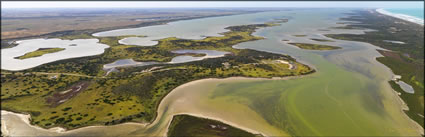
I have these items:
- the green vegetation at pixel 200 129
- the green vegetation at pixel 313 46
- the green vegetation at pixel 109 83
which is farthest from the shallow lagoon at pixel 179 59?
the green vegetation at pixel 313 46

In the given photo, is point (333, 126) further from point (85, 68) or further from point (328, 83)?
point (85, 68)

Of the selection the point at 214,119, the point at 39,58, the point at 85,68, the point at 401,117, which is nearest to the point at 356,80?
the point at 401,117

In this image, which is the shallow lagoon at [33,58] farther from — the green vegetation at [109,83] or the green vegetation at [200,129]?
the green vegetation at [200,129]

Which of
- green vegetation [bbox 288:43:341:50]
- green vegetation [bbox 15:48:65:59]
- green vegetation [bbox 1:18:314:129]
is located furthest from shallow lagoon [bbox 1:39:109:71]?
green vegetation [bbox 288:43:341:50]

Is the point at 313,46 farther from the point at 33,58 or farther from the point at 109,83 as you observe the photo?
the point at 33,58

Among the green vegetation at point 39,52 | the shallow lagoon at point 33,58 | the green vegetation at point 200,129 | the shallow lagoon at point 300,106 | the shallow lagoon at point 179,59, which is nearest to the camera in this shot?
the green vegetation at point 200,129

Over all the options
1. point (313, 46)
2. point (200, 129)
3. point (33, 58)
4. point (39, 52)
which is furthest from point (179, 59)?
point (313, 46)
